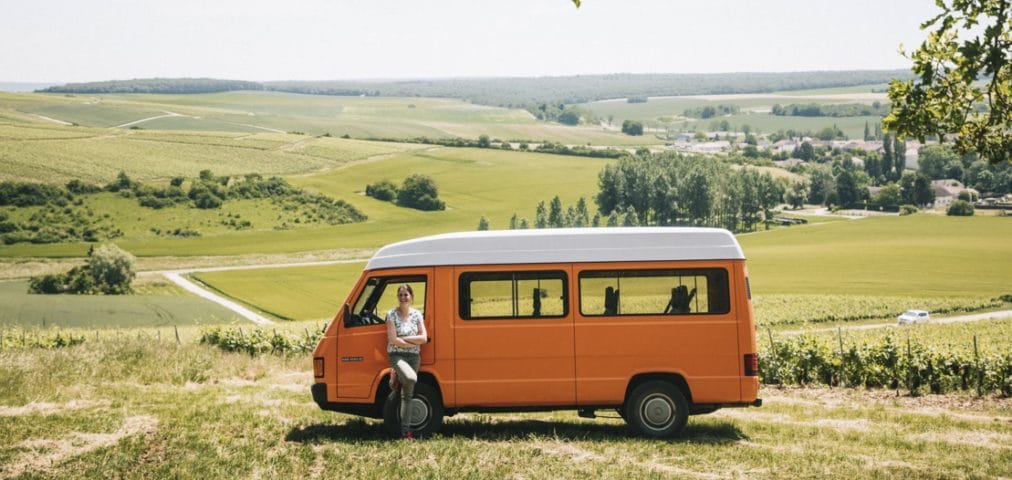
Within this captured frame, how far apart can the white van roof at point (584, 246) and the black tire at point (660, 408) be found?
1.81m

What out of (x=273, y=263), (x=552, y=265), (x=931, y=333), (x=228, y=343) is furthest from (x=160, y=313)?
(x=552, y=265)

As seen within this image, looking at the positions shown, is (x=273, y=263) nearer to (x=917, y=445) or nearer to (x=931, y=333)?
(x=931, y=333)

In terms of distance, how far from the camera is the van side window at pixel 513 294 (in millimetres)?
13328

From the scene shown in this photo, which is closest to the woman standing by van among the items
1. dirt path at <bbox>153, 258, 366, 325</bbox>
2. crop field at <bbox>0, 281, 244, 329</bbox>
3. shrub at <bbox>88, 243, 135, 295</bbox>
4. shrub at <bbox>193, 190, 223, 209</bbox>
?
crop field at <bbox>0, 281, 244, 329</bbox>

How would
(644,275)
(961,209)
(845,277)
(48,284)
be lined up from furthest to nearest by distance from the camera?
(961,209) → (845,277) → (48,284) → (644,275)

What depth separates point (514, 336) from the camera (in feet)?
43.7

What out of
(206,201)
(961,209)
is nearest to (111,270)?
(206,201)

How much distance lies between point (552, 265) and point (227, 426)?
4976 mm

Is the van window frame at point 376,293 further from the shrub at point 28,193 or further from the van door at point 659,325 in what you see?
the shrub at point 28,193

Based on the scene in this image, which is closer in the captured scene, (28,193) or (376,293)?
(376,293)

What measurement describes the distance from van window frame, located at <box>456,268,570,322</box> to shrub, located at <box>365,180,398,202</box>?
140 metres

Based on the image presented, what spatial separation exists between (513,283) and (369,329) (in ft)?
6.98

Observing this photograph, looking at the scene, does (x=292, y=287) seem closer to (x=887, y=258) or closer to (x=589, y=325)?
(x=887, y=258)

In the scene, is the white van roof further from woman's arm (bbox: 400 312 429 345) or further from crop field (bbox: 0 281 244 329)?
crop field (bbox: 0 281 244 329)
